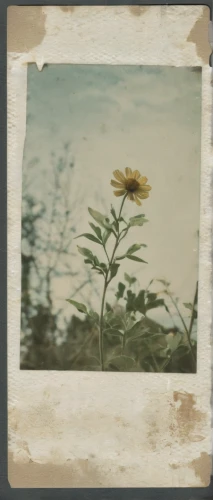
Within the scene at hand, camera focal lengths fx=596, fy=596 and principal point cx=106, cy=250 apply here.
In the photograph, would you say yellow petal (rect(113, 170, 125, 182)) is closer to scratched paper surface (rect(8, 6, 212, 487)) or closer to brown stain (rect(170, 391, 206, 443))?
scratched paper surface (rect(8, 6, 212, 487))

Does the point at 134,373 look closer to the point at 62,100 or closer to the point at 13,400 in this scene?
the point at 13,400

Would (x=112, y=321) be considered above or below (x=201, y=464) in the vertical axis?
above

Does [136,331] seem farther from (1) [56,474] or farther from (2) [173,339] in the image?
(1) [56,474]

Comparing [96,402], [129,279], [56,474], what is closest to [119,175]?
[129,279]

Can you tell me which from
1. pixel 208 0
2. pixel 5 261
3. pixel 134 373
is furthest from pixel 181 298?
pixel 208 0

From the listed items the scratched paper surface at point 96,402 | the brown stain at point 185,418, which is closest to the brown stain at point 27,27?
the scratched paper surface at point 96,402

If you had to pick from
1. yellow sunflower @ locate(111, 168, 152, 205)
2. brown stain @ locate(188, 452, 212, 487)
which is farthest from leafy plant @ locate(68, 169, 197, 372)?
brown stain @ locate(188, 452, 212, 487)

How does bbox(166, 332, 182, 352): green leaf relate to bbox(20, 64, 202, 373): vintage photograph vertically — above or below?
below
